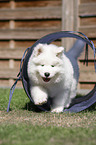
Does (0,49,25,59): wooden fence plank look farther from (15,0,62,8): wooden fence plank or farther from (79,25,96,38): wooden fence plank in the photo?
(79,25,96,38): wooden fence plank

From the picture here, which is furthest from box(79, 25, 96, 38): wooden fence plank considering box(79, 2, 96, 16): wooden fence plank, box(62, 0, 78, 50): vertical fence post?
box(79, 2, 96, 16): wooden fence plank

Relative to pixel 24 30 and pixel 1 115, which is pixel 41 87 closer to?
pixel 1 115

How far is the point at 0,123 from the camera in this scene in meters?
3.15

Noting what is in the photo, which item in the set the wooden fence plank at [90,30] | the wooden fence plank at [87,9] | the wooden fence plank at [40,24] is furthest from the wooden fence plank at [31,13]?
the wooden fence plank at [90,30]

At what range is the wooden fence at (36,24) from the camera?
269 inches

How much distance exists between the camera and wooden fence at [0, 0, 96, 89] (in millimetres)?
6832

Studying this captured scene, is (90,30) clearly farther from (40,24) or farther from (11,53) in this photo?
(11,53)

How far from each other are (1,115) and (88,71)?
3.68 meters

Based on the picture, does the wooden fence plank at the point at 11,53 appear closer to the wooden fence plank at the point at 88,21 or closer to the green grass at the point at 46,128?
the wooden fence plank at the point at 88,21

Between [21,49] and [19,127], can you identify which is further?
[21,49]

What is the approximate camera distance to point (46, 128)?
9.29 ft

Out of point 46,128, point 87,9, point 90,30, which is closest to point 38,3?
point 87,9

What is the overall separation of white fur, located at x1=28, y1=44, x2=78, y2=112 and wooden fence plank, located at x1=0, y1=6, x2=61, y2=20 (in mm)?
3403

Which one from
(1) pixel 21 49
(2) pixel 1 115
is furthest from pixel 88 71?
(2) pixel 1 115
